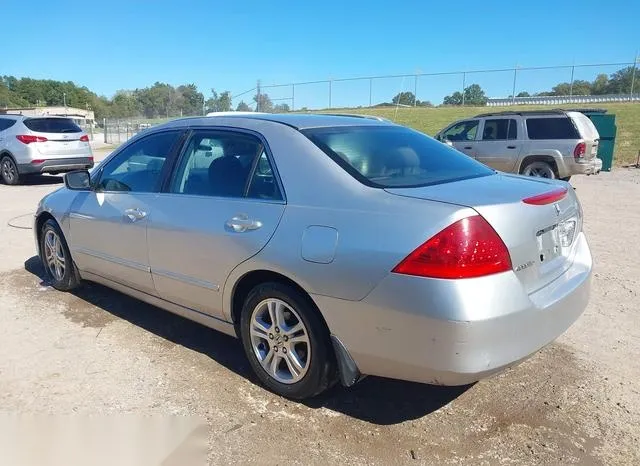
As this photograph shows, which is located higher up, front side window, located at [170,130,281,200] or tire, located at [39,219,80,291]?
front side window, located at [170,130,281,200]

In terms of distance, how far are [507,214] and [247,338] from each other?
168 cm

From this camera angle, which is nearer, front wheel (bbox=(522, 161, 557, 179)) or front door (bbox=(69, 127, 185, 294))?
front door (bbox=(69, 127, 185, 294))

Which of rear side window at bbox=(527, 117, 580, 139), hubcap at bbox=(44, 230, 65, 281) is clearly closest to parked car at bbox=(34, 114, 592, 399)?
hubcap at bbox=(44, 230, 65, 281)

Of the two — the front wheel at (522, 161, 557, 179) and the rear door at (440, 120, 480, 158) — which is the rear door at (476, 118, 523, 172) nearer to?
the rear door at (440, 120, 480, 158)

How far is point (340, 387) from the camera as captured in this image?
3.36 meters

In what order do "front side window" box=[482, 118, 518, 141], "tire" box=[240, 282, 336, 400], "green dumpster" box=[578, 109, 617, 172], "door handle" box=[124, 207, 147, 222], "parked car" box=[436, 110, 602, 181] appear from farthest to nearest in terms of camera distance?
"green dumpster" box=[578, 109, 617, 172]
"front side window" box=[482, 118, 518, 141]
"parked car" box=[436, 110, 602, 181]
"door handle" box=[124, 207, 147, 222]
"tire" box=[240, 282, 336, 400]

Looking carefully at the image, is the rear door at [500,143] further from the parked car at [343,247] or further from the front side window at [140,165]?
the front side window at [140,165]

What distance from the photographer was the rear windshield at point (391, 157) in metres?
3.05

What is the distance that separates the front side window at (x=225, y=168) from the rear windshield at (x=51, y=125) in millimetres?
10863

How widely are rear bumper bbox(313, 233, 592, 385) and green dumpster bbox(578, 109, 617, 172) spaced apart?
1645 cm

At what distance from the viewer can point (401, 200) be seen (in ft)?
8.76

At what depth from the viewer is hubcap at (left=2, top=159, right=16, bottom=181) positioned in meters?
13.1

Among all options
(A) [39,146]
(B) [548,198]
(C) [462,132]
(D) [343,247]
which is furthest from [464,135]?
(D) [343,247]

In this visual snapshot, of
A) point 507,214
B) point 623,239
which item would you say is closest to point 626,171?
point 623,239
